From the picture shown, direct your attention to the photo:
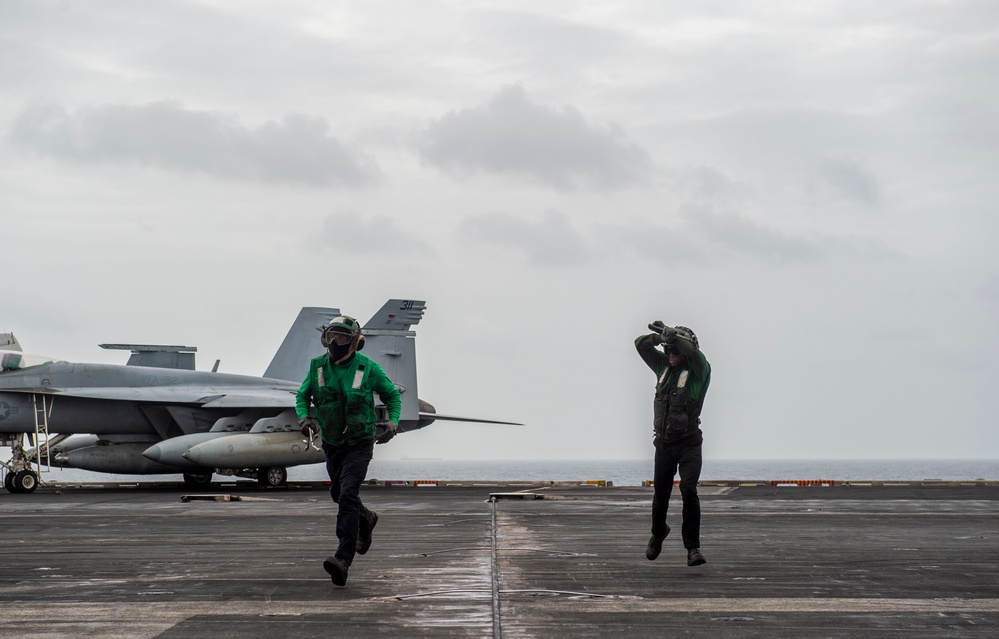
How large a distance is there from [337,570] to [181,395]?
807 inches

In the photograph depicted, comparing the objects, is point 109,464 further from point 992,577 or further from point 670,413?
point 992,577

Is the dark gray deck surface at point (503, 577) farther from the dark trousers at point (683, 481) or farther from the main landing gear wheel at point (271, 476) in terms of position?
the main landing gear wheel at point (271, 476)

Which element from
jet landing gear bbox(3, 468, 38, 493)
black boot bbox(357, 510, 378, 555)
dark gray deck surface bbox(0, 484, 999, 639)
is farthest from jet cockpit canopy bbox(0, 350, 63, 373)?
black boot bbox(357, 510, 378, 555)

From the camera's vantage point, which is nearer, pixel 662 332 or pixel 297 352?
pixel 662 332

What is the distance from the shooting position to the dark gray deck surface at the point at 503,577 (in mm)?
5691

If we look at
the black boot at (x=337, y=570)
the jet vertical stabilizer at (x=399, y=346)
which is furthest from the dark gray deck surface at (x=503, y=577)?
the jet vertical stabilizer at (x=399, y=346)

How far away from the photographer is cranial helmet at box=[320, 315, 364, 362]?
7832 mm

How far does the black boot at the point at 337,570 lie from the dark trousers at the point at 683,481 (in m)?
2.66

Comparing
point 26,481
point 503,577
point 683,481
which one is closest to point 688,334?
point 683,481

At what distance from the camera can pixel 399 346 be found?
95.6 feet

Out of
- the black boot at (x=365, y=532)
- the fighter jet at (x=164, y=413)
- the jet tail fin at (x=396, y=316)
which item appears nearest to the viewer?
the black boot at (x=365, y=532)

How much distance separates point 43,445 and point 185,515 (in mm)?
13694

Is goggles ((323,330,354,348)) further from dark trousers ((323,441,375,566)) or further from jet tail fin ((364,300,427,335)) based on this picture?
jet tail fin ((364,300,427,335))

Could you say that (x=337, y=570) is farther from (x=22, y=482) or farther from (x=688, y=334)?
(x=22, y=482)
